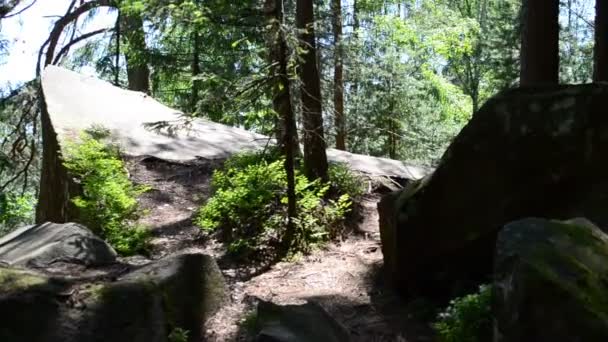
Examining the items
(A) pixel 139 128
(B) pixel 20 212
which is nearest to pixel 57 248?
(A) pixel 139 128

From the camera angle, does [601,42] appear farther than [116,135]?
No

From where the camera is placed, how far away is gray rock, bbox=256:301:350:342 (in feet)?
14.2

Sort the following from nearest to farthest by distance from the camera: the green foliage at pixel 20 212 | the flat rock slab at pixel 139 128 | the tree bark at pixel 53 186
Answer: the tree bark at pixel 53 186, the flat rock slab at pixel 139 128, the green foliage at pixel 20 212

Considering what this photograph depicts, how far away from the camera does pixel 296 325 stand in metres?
4.57

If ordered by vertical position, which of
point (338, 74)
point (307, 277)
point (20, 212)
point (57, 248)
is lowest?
point (20, 212)

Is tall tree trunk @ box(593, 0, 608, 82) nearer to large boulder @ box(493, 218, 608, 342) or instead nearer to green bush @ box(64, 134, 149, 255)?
large boulder @ box(493, 218, 608, 342)

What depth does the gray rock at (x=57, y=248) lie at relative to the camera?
19.0 ft

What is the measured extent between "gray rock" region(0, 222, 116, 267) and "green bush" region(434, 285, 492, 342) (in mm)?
3291

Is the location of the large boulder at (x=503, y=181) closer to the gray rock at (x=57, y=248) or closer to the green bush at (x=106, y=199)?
the gray rock at (x=57, y=248)

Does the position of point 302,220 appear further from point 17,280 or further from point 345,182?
point 17,280

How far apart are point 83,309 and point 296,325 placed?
5.23 ft

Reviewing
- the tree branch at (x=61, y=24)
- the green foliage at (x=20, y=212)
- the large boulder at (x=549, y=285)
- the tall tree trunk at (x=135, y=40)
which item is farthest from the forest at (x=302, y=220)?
the green foliage at (x=20, y=212)

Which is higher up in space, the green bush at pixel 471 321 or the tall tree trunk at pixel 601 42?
the tall tree trunk at pixel 601 42

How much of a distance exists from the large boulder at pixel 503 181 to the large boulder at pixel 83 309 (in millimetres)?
2572
